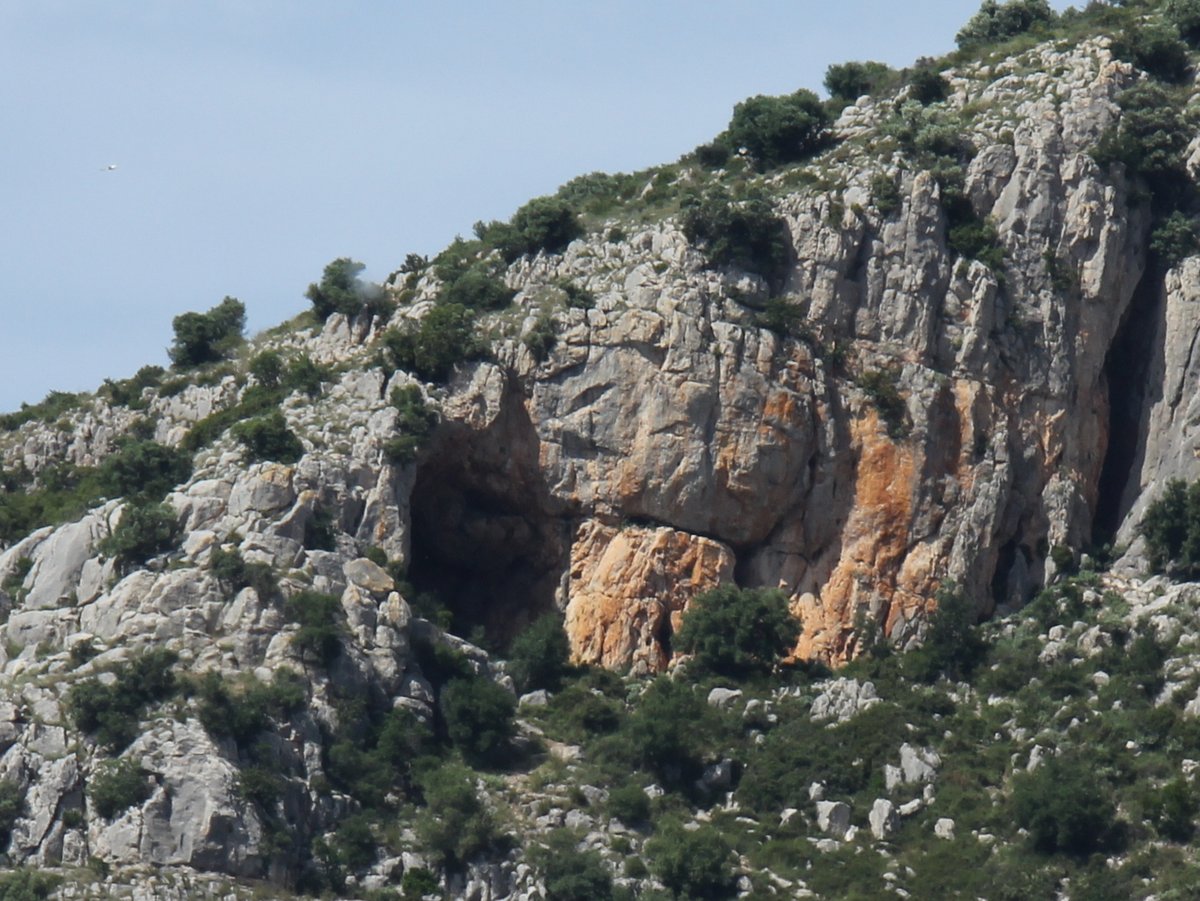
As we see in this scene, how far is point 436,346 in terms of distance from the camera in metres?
101

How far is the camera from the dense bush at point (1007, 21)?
116 meters

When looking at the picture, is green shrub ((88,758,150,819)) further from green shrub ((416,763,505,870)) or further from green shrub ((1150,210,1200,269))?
green shrub ((1150,210,1200,269))

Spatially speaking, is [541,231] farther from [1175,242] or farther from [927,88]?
[1175,242]

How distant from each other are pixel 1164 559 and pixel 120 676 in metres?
32.7

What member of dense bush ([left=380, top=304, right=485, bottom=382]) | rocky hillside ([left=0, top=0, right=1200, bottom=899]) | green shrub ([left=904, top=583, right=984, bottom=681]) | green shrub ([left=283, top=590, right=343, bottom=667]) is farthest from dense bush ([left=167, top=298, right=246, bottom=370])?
green shrub ([left=904, top=583, right=984, bottom=681])

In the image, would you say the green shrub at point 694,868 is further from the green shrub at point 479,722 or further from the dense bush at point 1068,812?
the dense bush at point 1068,812

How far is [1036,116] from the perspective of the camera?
105125mm

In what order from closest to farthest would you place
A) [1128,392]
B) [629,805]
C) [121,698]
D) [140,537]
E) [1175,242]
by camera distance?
[121,698], [629,805], [140,537], [1175,242], [1128,392]

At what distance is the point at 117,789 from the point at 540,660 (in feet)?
51.1

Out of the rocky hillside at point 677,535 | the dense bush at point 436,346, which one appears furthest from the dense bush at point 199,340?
the dense bush at point 436,346

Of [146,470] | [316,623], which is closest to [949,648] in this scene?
[316,623]

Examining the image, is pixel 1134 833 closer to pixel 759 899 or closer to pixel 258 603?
pixel 759 899

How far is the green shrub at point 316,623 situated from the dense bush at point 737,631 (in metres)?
11.2

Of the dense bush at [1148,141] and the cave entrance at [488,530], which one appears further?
the dense bush at [1148,141]
